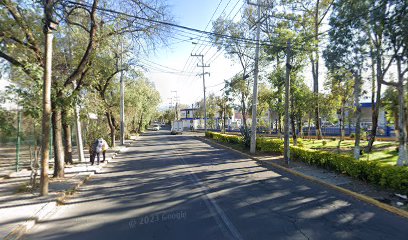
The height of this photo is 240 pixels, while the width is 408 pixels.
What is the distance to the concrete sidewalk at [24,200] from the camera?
520cm

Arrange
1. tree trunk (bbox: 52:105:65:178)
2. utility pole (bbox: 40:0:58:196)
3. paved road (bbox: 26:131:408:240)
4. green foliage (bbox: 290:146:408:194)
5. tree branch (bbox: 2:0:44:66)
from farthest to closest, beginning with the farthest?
tree trunk (bbox: 52:105:65:178), tree branch (bbox: 2:0:44:66), utility pole (bbox: 40:0:58:196), green foliage (bbox: 290:146:408:194), paved road (bbox: 26:131:408:240)

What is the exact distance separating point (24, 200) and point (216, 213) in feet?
16.4

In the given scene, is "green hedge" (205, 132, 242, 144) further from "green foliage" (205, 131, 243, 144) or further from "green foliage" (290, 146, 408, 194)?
"green foliage" (290, 146, 408, 194)

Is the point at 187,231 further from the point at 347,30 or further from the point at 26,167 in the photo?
the point at 26,167

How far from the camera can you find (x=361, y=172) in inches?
336

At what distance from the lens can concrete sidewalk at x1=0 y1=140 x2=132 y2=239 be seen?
5.20m

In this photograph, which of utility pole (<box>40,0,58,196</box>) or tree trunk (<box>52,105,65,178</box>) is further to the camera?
tree trunk (<box>52,105,65,178</box>)

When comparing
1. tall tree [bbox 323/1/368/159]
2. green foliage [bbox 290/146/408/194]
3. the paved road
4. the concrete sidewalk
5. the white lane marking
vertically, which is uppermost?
tall tree [bbox 323/1/368/159]

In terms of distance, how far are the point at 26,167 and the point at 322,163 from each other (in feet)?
42.6

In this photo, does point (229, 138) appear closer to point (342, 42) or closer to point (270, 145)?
point (270, 145)

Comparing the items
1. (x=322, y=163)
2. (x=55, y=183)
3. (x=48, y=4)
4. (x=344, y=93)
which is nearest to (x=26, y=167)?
(x=55, y=183)

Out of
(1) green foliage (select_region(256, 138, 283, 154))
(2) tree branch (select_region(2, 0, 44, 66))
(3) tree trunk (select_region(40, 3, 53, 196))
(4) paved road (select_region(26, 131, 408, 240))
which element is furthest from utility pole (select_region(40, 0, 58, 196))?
(1) green foliage (select_region(256, 138, 283, 154))

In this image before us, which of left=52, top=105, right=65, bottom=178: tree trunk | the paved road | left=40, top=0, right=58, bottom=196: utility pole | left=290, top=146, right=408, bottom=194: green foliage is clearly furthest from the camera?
left=52, top=105, right=65, bottom=178: tree trunk

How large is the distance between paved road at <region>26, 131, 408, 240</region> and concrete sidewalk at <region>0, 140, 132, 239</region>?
262mm
